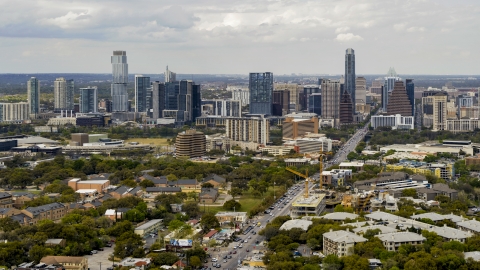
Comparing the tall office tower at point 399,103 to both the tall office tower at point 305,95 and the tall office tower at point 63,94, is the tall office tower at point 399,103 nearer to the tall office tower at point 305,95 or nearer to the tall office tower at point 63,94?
the tall office tower at point 305,95

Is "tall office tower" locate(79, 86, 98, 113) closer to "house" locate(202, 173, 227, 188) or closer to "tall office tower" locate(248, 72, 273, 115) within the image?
"tall office tower" locate(248, 72, 273, 115)

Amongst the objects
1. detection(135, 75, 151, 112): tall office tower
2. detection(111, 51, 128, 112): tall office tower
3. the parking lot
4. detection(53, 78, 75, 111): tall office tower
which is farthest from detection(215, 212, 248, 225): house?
detection(53, 78, 75, 111): tall office tower

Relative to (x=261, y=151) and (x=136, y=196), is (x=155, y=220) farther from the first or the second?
(x=261, y=151)

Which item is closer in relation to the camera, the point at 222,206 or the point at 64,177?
the point at 222,206

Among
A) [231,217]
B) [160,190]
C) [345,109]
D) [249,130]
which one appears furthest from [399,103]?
[231,217]

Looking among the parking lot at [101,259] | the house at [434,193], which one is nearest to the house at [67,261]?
the parking lot at [101,259]

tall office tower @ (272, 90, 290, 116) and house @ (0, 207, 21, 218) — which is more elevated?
tall office tower @ (272, 90, 290, 116)

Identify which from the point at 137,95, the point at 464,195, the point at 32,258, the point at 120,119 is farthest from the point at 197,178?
the point at 137,95
